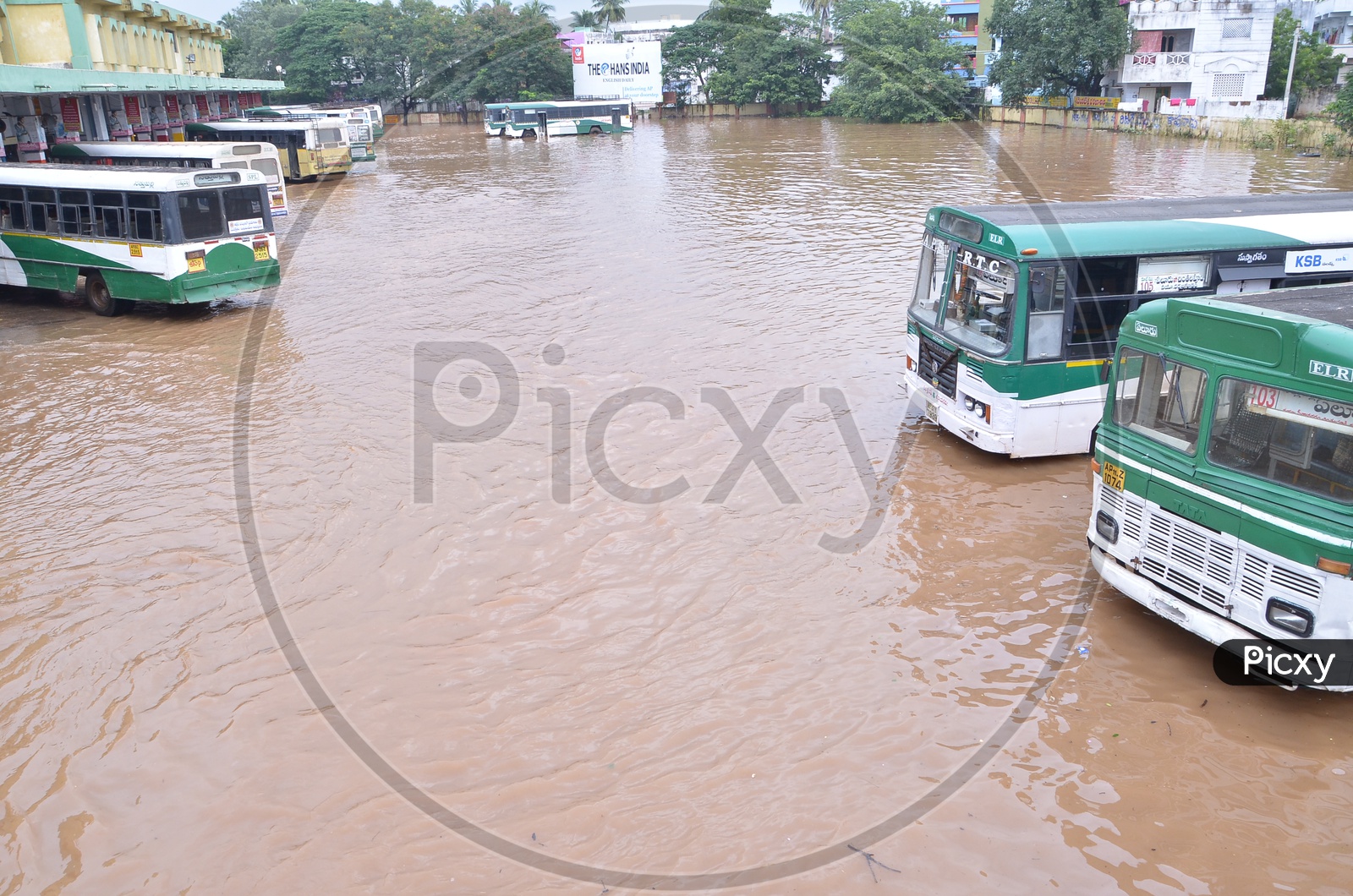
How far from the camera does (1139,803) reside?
575 centimetres

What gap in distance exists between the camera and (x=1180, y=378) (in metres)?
6.79

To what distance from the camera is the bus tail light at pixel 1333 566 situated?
5664mm

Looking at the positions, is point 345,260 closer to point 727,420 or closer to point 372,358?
point 372,358

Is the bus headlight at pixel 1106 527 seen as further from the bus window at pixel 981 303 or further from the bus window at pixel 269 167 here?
the bus window at pixel 269 167

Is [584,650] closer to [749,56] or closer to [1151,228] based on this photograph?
[1151,228]

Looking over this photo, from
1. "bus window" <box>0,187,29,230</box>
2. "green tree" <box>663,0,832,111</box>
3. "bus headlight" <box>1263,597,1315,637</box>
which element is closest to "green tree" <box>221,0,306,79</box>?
"green tree" <box>663,0,832,111</box>

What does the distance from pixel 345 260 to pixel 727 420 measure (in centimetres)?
1482

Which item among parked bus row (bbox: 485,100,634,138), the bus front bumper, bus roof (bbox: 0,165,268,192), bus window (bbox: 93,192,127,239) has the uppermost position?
parked bus row (bbox: 485,100,634,138)

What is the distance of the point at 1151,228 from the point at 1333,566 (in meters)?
5.09

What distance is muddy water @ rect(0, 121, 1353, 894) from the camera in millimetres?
5602

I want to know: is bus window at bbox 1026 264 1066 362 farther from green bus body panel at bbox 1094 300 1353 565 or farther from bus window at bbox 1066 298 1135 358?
green bus body panel at bbox 1094 300 1353 565

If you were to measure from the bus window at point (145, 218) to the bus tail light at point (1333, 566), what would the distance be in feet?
53.9

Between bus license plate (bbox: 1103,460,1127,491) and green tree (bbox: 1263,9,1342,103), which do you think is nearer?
bus license plate (bbox: 1103,460,1127,491)

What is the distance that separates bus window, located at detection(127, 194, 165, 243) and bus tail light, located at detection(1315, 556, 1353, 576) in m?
16.4
